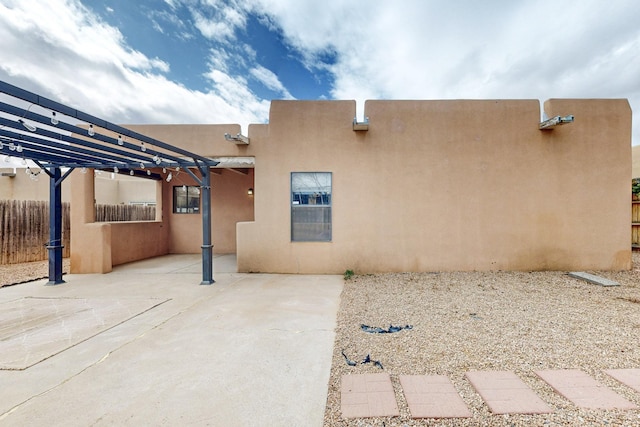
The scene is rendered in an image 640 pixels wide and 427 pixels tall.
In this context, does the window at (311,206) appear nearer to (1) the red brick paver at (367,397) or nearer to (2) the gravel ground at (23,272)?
(1) the red brick paver at (367,397)

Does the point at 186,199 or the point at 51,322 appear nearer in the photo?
the point at 51,322

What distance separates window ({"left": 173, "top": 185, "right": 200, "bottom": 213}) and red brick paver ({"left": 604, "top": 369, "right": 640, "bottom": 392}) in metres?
10.7

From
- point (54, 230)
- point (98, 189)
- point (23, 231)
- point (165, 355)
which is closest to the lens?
point (165, 355)

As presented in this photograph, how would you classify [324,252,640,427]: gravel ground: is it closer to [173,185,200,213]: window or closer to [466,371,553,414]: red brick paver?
[466,371,553,414]: red brick paver

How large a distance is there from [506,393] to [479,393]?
0.71 feet

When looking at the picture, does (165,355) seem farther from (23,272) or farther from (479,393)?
(23,272)

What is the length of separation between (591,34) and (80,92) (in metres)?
20.0

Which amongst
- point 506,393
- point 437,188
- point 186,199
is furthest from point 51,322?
point 437,188

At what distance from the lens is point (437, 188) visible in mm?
6762

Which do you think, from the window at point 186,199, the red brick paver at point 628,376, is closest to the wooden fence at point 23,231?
the window at point 186,199

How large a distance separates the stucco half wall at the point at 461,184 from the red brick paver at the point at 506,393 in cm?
445

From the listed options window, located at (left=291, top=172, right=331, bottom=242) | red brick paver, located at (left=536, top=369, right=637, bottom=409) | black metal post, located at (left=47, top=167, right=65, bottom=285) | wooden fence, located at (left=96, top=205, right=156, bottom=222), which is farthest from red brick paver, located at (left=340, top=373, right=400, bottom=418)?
wooden fence, located at (left=96, top=205, right=156, bottom=222)

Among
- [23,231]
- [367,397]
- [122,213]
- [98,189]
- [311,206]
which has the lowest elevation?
[367,397]

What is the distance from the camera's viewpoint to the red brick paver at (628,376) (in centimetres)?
219
